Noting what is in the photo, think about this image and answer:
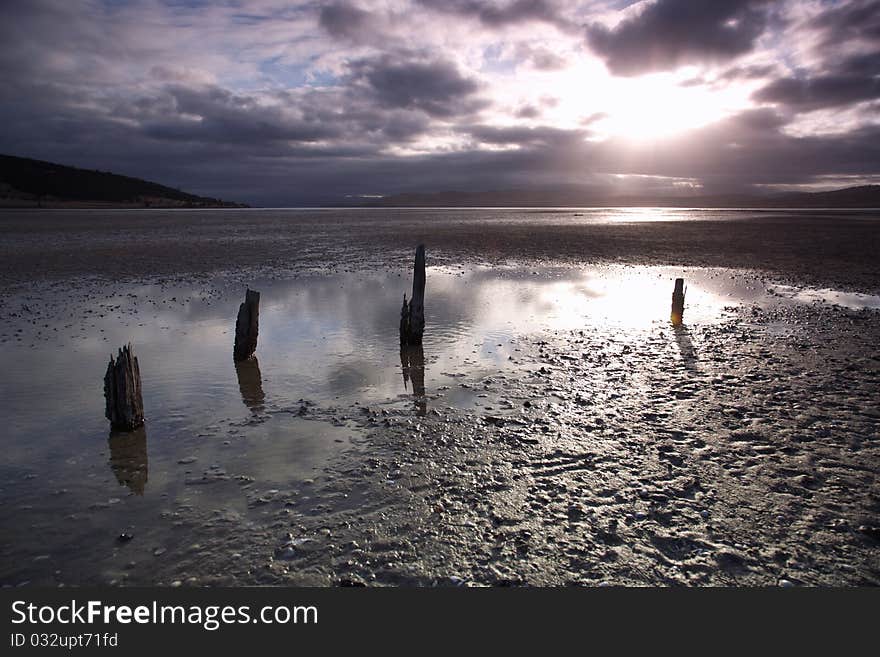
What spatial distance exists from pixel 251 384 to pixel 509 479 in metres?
A: 6.13

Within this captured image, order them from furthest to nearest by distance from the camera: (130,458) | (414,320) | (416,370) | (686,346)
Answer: (414,320)
(686,346)
(416,370)
(130,458)

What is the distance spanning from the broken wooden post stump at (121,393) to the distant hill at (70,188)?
5762 inches

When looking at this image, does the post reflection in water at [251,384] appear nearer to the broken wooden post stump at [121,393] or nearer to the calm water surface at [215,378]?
the calm water surface at [215,378]

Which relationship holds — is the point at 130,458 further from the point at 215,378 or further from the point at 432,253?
the point at 432,253

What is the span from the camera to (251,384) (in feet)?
33.9

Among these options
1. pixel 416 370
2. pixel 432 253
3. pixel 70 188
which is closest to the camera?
pixel 416 370

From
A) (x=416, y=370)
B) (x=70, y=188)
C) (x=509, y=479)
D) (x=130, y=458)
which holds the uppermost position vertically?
(x=70, y=188)

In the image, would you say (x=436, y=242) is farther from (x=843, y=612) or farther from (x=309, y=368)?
(x=843, y=612)

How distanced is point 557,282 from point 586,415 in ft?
51.2

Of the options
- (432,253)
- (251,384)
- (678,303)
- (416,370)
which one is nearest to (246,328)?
(251,384)

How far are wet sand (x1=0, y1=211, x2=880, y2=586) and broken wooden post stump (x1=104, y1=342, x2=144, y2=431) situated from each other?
1.27ft

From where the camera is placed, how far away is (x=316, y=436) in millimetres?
7938

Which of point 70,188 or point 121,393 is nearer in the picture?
point 121,393

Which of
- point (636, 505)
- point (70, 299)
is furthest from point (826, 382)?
point (70, 299)
